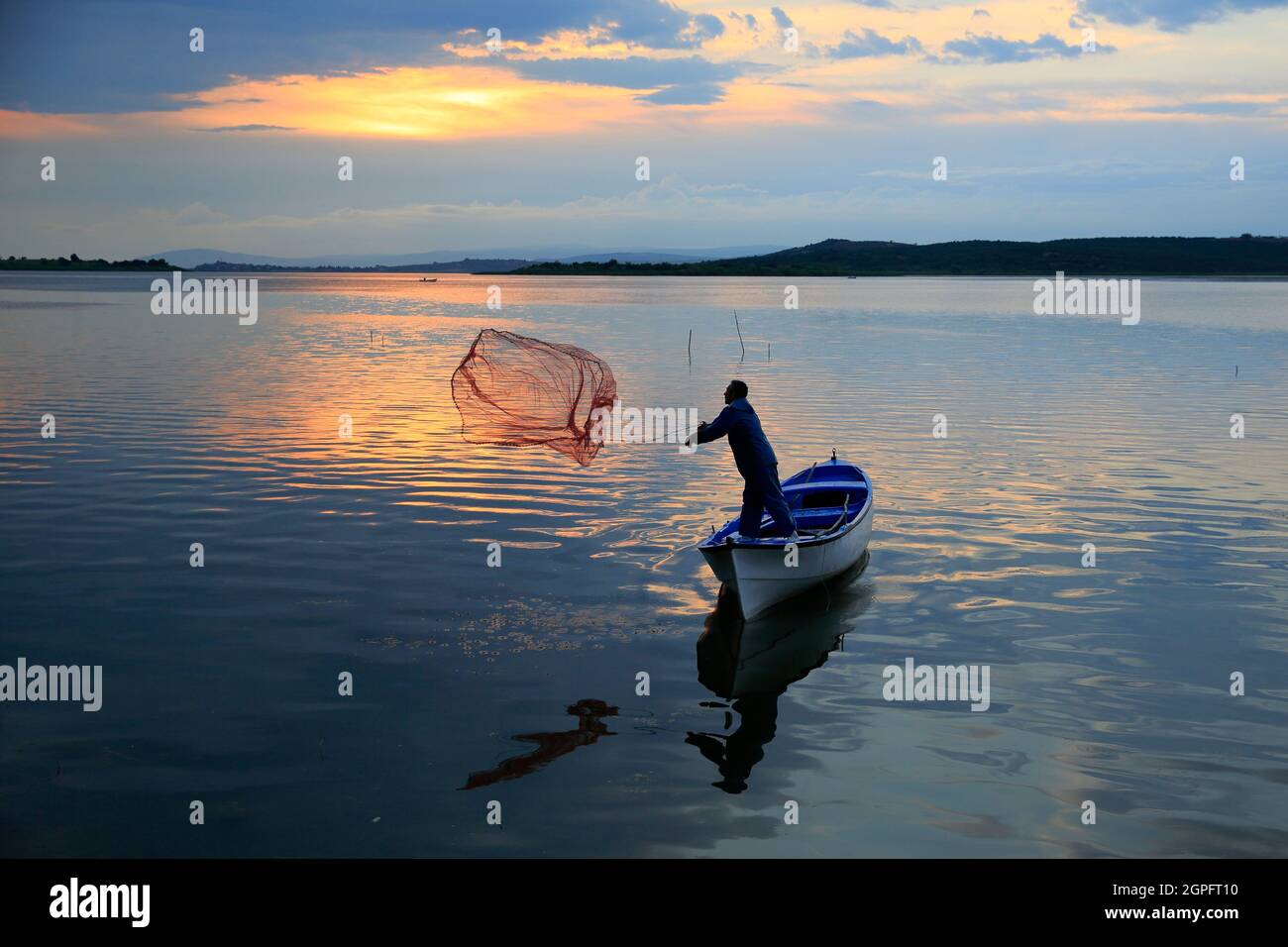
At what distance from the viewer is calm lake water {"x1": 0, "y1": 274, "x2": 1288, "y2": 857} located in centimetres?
966

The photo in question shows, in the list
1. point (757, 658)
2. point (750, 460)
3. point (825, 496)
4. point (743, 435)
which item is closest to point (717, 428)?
point (743, 435)

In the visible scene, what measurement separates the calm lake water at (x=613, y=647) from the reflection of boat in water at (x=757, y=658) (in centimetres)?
7

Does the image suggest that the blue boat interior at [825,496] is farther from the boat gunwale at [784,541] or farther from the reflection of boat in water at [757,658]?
the reflection of boat in water at [757,658]

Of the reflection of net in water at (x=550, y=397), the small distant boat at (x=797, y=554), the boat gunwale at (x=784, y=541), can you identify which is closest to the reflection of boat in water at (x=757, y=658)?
the small distant boat at (x=797, y=554)

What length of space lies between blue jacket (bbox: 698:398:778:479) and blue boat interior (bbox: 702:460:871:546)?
2.06 m

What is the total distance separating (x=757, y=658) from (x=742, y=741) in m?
2.68

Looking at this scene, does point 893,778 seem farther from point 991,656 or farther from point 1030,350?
point 1030,350

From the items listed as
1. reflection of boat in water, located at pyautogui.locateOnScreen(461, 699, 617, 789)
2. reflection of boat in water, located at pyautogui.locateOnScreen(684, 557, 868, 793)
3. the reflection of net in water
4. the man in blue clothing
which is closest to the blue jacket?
the man in blue clothing

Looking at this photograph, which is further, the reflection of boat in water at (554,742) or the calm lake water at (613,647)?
the reflection of boat in water at (554,742)

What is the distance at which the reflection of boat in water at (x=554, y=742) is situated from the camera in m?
10.4

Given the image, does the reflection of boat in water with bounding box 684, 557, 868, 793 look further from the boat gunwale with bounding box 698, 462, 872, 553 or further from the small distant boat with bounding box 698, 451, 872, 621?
the boat gunwale with bounding box 698, 462, 872, 553
